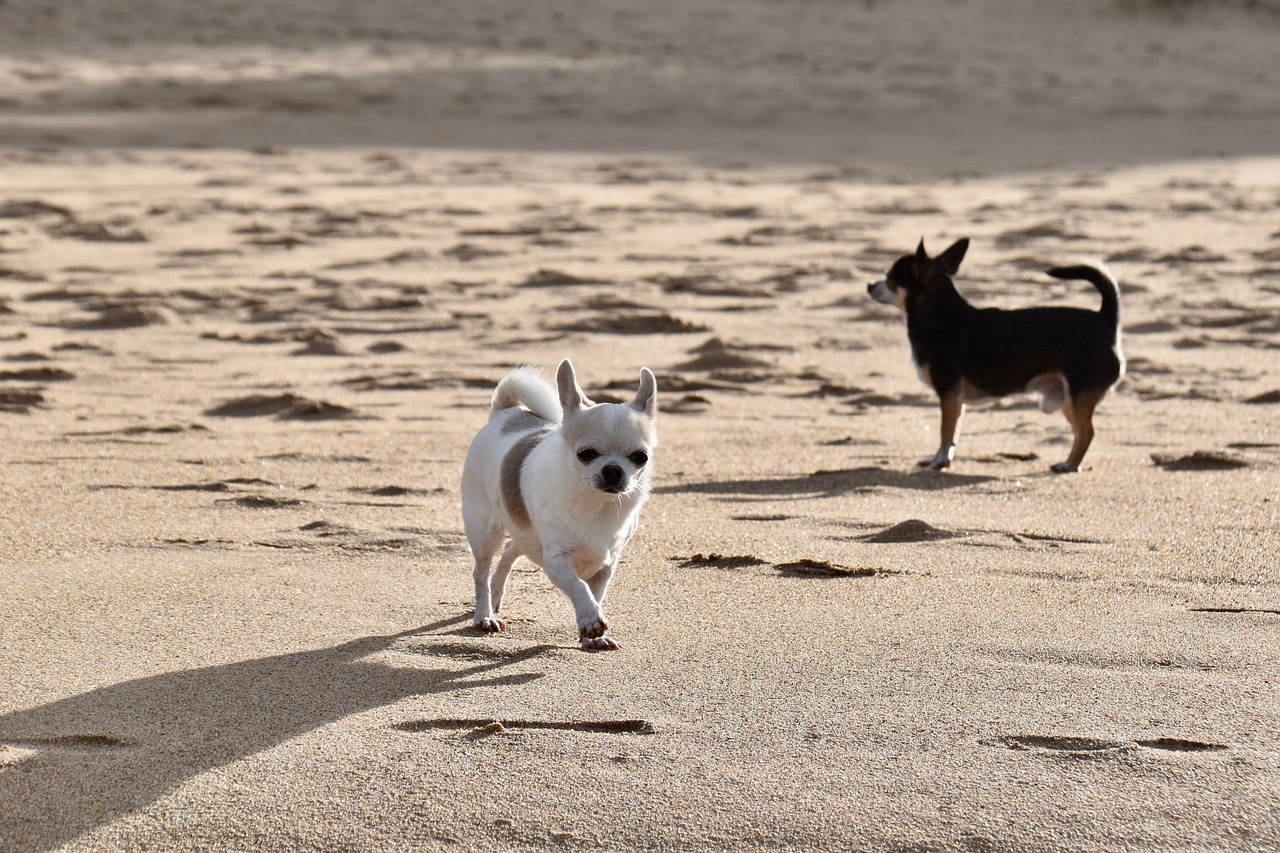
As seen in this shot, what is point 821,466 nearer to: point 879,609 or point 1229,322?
point 879,609

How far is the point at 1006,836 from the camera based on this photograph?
2.95m

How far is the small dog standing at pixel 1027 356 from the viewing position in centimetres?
619

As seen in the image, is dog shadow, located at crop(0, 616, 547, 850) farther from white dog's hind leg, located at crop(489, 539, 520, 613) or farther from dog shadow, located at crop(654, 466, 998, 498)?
dog shadow, located at crop(654, 466, 998, 498)

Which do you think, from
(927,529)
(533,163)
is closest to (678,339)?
(927,529)

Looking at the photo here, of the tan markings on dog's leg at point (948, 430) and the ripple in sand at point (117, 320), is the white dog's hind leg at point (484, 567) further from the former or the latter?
the ripple in sand at point (117, 320)

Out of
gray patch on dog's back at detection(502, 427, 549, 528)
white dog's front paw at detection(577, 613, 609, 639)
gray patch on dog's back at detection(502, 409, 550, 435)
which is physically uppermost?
gray patch on dog's back at detection(502, 409, 550, 435)

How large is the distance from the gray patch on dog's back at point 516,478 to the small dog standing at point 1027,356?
2.30 meters

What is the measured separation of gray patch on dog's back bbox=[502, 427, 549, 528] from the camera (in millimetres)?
4027

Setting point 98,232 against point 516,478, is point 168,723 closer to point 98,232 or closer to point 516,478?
point 516,478

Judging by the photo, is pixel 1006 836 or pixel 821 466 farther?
pixel 821 466

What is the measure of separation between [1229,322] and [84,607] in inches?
260

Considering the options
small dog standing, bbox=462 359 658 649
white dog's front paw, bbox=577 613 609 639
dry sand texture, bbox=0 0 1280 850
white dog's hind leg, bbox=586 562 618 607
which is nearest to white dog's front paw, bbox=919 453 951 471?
dry sand texture, bbox=0 0 1280 850

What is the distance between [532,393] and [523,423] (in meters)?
0.09

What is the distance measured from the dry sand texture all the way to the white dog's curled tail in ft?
1.65
